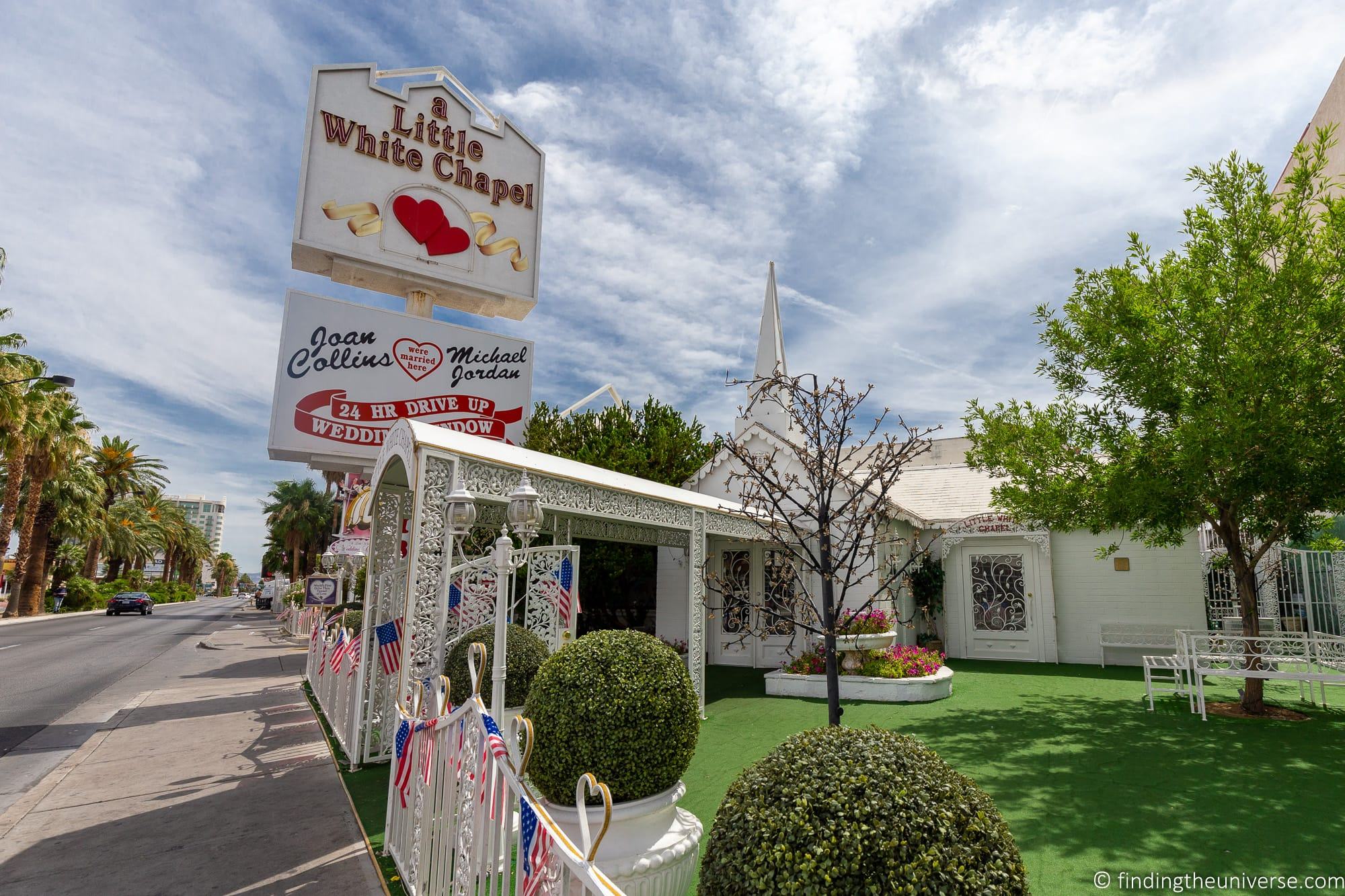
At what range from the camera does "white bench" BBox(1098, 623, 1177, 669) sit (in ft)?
43.7

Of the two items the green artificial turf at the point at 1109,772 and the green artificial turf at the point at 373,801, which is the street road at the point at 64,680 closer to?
the green artificial turf at the point at 373,801

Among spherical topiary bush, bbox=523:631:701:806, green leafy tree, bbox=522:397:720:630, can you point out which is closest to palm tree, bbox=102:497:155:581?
green leafy tree, bbox=522:397:720:630

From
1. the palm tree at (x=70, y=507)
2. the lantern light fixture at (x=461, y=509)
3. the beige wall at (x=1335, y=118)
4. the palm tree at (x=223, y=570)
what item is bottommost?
the palm tree at (x=223, y=570)

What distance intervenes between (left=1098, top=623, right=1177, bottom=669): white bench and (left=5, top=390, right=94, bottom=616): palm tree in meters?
37.7

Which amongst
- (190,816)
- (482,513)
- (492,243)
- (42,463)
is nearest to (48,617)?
(42,463)

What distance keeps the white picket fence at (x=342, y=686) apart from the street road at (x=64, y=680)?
270cm

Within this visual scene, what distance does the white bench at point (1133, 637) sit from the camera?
1332cm

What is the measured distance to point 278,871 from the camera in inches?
179

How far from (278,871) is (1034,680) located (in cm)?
1182

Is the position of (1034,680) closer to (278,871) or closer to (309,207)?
(278,871)

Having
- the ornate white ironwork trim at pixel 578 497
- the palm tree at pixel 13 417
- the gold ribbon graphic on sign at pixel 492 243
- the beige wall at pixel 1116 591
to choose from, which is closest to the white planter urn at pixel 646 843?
the ornate white ironwork trim at pixel 578 497

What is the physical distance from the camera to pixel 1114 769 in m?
6.50

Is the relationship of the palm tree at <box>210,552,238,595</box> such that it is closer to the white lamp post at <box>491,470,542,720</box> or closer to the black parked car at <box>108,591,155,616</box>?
the black parked car at <box>108,591,155,616</box>

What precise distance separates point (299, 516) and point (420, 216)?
44.8 m
